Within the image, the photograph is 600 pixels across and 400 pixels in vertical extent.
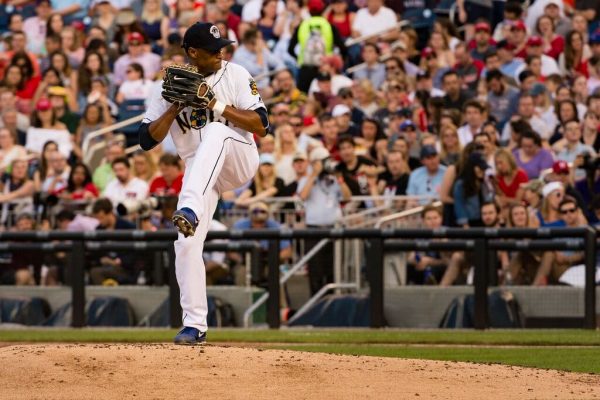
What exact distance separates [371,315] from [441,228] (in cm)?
109

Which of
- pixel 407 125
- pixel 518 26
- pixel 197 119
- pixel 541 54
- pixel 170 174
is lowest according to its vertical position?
pixel 170 174

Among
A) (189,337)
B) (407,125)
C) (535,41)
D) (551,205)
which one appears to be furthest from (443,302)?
(189,337)

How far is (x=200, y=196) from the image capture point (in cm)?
832

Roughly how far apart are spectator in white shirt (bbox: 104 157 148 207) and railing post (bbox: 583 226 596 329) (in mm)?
5460

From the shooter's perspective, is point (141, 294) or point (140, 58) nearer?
point (141, 294)

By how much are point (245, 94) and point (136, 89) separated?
34.9 feet

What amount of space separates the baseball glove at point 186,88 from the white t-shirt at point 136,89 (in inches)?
427

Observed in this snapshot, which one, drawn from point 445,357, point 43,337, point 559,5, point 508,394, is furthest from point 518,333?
point 559,5

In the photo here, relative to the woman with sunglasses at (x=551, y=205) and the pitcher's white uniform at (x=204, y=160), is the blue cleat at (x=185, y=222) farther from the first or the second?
the woman with sunglasses at (x=551, y=205)

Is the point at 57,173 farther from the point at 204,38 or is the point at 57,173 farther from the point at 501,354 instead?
the point at 204,38

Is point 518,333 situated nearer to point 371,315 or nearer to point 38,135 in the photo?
point 371,315

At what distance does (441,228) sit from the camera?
13523 millimetres

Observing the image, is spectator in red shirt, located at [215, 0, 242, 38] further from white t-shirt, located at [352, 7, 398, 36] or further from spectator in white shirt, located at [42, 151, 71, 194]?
spectator in white shirt, located at [42, 151, 71, 194]

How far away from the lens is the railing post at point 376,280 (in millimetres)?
13477
